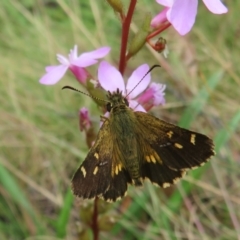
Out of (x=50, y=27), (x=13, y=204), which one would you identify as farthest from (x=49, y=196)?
(x=50, y=27)

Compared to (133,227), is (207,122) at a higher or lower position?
higher

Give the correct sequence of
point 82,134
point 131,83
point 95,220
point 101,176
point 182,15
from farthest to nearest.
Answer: point 82,134
point 95,220
point 131,83
point 101,176
point 182,15

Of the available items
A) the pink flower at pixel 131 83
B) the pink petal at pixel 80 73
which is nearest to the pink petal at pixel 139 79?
the pink flower at pixel 131 83

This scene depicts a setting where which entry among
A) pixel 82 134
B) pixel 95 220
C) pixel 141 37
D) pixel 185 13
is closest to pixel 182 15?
pixel 185 13

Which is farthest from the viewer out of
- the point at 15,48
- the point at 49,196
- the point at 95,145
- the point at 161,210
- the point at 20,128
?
the point at 15,48

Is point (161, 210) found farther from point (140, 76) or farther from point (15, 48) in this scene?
point (15, 48)

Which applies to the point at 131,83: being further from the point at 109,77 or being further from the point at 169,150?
the point at 169,150

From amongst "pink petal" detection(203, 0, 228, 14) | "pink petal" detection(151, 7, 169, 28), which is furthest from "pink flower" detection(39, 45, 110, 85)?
"pink petal" detection(203, 0, 228, 14)
